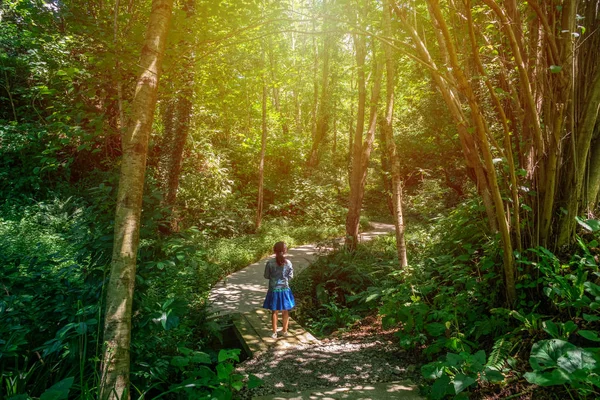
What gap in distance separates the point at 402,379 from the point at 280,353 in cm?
182

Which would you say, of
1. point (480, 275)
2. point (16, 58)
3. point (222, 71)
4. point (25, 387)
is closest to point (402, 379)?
point (480, 275)

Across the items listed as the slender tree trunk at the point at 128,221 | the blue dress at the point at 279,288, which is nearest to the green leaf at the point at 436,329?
the slender tree trunk at the point at 128,221

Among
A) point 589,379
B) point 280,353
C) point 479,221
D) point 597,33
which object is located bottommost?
point 280,353

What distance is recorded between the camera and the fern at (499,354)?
100 inches

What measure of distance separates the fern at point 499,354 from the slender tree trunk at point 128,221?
102 inches

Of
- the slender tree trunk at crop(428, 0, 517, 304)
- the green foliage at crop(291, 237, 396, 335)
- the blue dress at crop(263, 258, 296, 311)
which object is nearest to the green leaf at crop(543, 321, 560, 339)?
the slender tree trunk at crop(428, 0, 517, 304)

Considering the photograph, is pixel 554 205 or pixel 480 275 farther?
pixel 480 275

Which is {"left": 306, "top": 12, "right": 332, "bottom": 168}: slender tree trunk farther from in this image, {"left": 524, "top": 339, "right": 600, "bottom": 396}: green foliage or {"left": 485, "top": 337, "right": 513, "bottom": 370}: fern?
{"left": 524, "top": 339, "right": 600, "bottom": 396}: green foliage

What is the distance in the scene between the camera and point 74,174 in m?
11.9

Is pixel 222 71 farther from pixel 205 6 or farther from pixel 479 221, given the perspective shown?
pixel 479 221

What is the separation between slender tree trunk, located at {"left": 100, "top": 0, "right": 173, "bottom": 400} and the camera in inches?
83.5

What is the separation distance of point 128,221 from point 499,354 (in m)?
2.95

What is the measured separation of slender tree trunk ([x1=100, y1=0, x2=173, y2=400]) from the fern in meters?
2.59

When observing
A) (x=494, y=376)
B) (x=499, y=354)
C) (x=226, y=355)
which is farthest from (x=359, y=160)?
(x=226, y=355)
